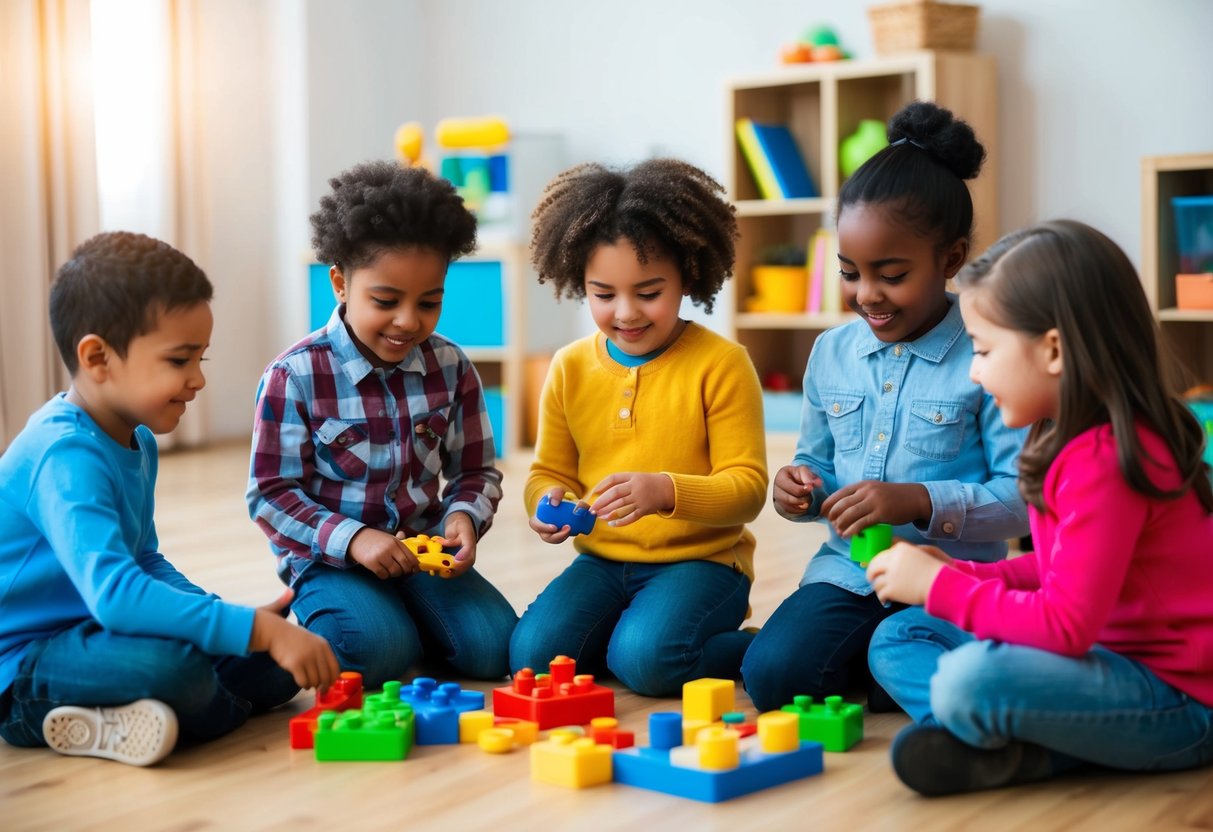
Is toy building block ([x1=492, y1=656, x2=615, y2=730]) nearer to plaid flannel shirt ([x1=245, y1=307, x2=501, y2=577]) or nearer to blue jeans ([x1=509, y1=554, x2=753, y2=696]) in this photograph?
blue jeans ([x1=509, y1=554, x2=753, y2=696])

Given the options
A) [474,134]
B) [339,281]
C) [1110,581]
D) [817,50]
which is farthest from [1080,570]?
[474,134]

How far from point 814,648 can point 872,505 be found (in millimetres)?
200

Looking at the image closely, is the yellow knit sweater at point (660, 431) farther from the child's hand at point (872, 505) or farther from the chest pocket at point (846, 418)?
the child's hand at point (872, 505)

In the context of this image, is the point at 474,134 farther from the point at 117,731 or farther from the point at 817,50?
the point at 117,731

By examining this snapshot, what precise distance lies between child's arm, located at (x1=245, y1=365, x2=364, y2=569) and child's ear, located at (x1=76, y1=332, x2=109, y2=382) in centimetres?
32

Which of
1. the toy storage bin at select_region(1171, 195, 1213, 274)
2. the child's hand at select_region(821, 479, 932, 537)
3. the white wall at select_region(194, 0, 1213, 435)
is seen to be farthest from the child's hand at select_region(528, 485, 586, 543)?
the white wall at select_region(194, 0, 1213, 435)

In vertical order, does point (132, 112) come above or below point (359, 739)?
above

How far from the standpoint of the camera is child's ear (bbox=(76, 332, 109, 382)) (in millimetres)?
1564

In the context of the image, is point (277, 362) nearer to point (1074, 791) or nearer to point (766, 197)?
point (1074, 791)

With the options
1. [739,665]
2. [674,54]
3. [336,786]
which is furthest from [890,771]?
[674,54]

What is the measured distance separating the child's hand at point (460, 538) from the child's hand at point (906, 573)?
0.63 meters

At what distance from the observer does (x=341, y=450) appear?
191 centimetres

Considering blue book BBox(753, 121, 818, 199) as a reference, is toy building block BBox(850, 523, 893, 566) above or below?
below

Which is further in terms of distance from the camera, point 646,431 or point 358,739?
point 646,431
